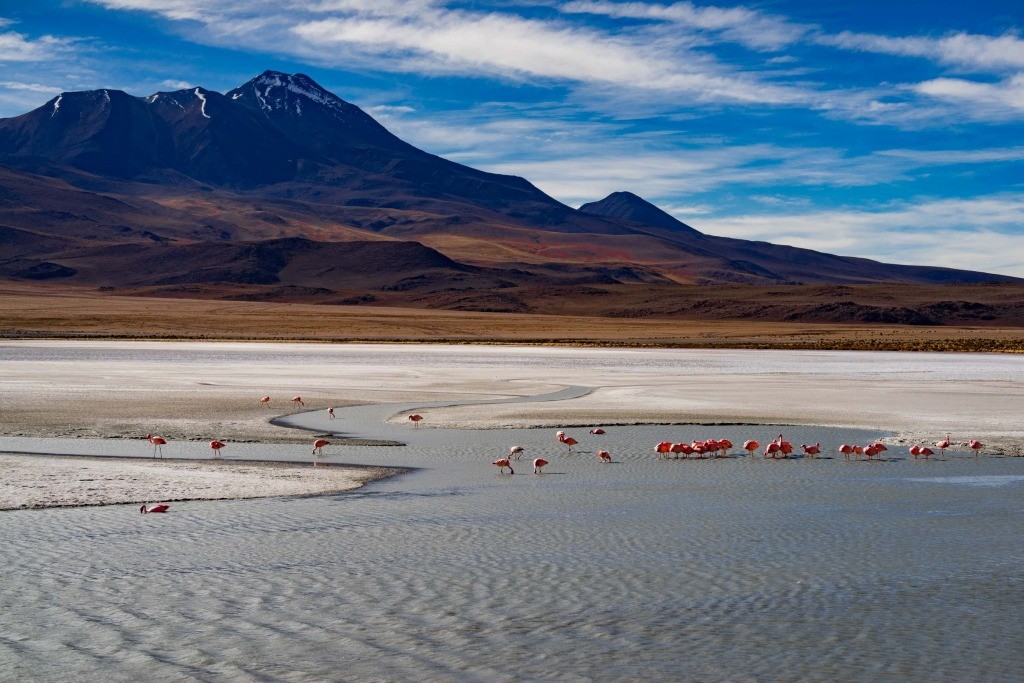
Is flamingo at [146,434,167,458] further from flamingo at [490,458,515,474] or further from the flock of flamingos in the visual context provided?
flamingo at [490,458,515,474]

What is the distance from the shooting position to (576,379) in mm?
34188

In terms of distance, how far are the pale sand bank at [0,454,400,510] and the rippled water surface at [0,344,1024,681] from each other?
0.54m

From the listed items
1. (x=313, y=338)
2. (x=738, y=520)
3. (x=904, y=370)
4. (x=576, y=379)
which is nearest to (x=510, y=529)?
(x=738, y=520)

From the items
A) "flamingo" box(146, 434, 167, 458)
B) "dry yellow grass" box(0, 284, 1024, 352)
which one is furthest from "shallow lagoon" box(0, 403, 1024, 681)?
"dry yellow grass" box(0, 284, 1024, 352)

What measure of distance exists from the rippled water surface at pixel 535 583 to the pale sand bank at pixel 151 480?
541 millimetres

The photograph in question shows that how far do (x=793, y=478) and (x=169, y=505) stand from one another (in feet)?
27.5

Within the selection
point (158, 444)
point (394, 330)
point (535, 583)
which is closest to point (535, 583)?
point (535, 583)

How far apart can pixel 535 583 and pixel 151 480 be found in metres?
6.86

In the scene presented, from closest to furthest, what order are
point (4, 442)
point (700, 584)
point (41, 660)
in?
point (41, 660) → point (700, 584) → point (4, 442)

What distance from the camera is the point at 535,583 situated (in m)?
9.16

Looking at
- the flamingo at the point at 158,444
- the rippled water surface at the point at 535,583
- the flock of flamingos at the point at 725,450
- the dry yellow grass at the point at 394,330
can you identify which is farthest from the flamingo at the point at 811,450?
the dry yellow grass at the point at 394,330

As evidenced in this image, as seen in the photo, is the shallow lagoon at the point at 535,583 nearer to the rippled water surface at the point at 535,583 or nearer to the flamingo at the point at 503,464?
the rippled water surface at the point at 535,583

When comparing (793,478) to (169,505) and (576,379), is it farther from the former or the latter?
(576,379)

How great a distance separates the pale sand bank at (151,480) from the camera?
12617 millimetres
